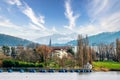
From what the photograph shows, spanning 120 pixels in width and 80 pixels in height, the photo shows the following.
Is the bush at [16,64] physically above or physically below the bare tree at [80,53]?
below

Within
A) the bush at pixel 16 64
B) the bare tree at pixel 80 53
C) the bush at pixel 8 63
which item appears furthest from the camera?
the bush at pixel 16 64

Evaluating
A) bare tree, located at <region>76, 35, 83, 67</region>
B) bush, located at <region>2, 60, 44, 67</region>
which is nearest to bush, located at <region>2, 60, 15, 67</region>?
bush, located at <region>2, 60, 44, 67</region>

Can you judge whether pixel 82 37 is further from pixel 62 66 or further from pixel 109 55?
pixel 109 55

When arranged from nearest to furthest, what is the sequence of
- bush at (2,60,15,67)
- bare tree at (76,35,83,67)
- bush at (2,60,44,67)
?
bare tree at (76,35,83,67), bush at (2,60,15,67), bush at (2,60,44,67)

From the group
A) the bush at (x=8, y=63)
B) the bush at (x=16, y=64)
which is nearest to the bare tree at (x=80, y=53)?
the bush at (x=16, y=64)

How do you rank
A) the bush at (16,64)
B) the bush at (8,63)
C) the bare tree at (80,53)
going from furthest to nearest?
the bush at (16,64) → the bush at (8,63) → the bare tree at (80,53)

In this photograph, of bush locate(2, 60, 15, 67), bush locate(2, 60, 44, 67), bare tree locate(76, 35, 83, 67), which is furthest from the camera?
bush locate(2, 60, 44, 67)

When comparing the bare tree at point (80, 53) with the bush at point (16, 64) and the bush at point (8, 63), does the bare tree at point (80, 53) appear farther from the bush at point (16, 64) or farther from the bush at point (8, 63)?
the bush at point (8, 63)

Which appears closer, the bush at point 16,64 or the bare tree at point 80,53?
the bare tree at point 80,53

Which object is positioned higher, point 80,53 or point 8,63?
point 80,53

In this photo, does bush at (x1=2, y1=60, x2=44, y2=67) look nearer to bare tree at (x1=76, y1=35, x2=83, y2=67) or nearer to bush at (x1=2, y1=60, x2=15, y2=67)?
bush at (x1=2, y1=60, x2=15, y2=67)

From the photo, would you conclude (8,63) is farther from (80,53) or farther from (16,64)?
(80,53)

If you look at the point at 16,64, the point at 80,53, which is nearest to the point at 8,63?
the point at 16,64

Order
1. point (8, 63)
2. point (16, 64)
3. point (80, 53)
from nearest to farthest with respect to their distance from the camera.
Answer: point (80, 53), point (8, 63), point (16, 64)
